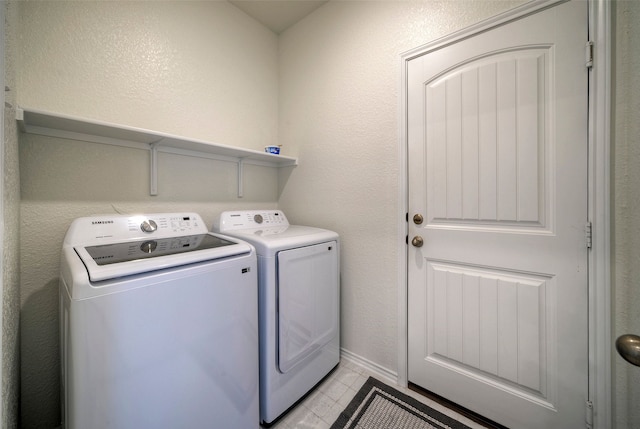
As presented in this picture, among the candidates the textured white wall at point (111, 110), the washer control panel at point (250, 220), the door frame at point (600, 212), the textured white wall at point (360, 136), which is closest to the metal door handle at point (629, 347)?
the door frame at point (600, 212)

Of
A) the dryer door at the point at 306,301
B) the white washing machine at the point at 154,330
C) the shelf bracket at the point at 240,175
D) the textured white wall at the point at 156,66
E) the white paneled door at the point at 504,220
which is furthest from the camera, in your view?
the shelf bracket at the point at 240,175

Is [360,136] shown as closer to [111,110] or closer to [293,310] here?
[293,310]

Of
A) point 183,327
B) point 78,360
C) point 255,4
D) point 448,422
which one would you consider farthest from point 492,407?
point 255,4

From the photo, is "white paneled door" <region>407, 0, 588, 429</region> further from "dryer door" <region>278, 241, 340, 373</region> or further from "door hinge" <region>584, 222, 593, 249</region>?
"dryer door" <region>278, 241, 340, 373</region>

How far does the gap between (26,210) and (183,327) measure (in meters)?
1.01

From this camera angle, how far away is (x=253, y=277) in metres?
1.19

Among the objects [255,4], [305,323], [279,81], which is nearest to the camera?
[305,323]

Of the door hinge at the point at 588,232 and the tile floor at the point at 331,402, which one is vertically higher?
the door hinge at the point at 588,232

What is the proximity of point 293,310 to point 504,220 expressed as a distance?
1.22m

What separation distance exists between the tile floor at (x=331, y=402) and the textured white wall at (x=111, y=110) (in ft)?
4.07

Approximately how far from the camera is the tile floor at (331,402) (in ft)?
4.29

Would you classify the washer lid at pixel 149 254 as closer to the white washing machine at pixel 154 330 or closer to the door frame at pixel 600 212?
the white washing machine at pixel 154 330

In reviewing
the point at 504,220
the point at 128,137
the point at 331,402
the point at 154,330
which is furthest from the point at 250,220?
the point at 504,220

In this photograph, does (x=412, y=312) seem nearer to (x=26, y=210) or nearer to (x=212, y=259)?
(x=212, y=259)
